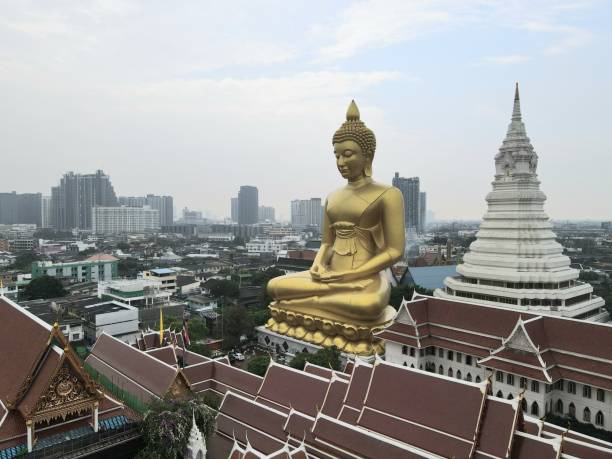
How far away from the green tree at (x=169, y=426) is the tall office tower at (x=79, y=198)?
152455 mm

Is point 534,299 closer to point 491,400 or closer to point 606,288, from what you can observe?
point 491,400

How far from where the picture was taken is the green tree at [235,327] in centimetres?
2422

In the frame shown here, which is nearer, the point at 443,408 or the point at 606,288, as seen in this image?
the point at 443,408

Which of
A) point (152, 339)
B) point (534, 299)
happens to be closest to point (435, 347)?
point (534, 299)

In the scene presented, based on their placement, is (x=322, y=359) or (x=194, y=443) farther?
(x=322, y=359)

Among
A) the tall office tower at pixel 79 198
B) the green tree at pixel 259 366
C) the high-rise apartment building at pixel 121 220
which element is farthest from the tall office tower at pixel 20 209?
the green tree at pixel 259 366

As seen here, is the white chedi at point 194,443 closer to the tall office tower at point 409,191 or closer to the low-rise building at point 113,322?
the low-rise building at point 113,322

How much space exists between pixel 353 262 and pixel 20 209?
18829 centimetres

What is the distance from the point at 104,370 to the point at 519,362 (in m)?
13.7

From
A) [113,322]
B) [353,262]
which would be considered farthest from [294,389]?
[113,322]

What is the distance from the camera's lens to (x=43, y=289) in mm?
37281

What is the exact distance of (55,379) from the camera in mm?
9578

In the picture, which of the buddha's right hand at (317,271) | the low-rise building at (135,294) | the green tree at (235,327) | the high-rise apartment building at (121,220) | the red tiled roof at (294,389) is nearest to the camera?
the red tiled roof at (294,389)

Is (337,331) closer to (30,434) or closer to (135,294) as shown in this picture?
(30,434)
